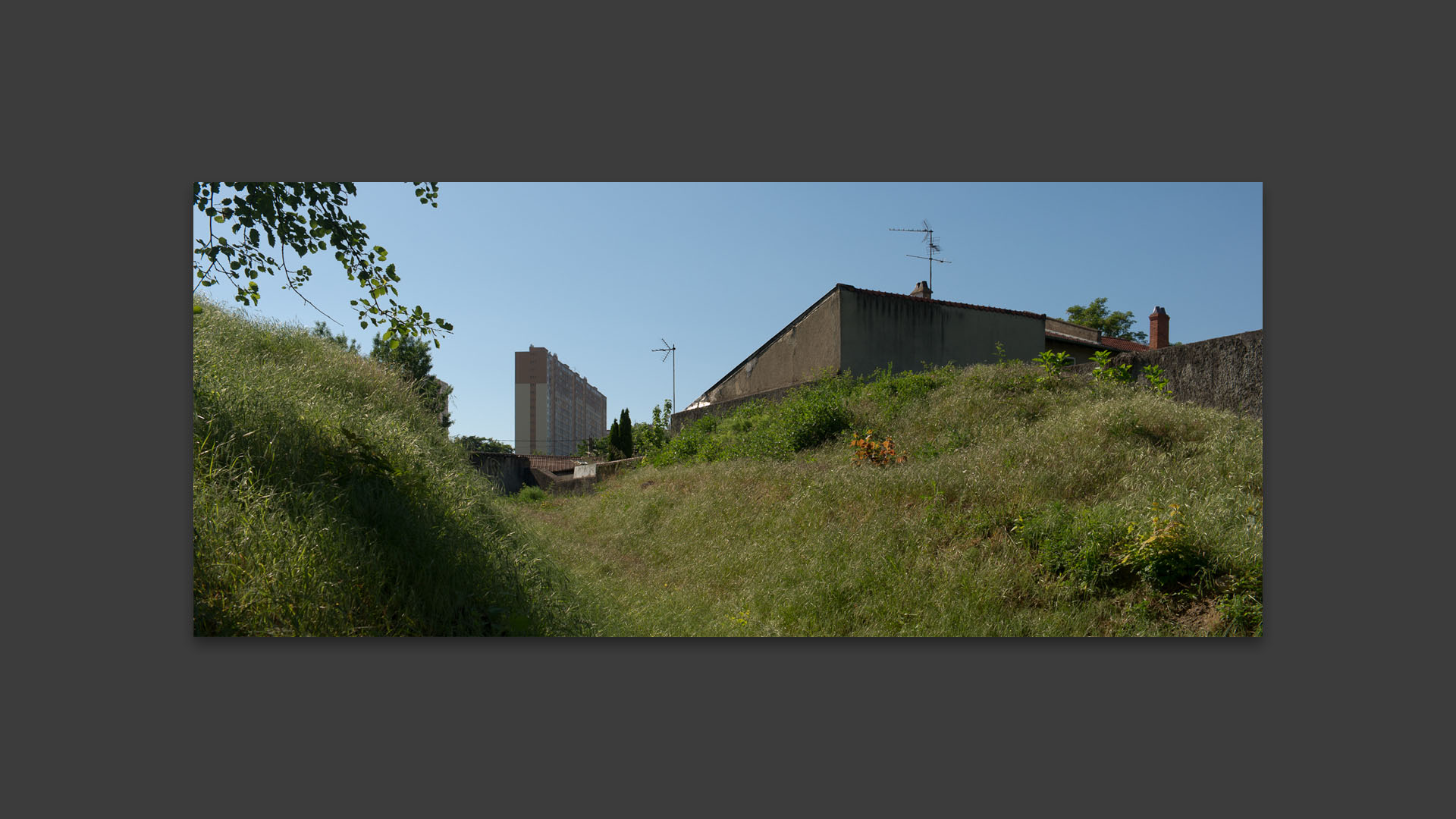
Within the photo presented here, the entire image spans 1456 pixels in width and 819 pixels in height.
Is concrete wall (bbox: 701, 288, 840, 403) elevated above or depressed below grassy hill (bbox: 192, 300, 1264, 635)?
above

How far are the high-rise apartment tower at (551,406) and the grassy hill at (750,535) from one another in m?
0.90

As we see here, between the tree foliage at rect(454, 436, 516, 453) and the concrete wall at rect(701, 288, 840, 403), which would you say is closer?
the tree foliage at rect(454, 436, 516, 453)

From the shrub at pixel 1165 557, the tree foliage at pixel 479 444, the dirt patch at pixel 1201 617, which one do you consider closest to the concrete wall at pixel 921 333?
the tree foliage at pixel 479 444

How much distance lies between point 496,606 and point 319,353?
5.12 meters

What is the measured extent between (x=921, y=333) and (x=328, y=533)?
11.9 meters

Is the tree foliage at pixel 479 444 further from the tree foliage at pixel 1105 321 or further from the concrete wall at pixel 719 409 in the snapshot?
the tree foliage at pixel 1105 321

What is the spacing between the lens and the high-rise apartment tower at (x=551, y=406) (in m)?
6.09

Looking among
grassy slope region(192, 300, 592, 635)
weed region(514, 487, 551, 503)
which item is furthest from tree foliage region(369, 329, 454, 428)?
weed region(514, 487, 551, 503)

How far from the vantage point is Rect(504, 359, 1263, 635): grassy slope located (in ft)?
12.3

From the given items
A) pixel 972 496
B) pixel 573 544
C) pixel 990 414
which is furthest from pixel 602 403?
pixel 972 496

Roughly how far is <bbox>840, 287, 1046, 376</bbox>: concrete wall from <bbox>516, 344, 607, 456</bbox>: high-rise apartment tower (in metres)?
5.12

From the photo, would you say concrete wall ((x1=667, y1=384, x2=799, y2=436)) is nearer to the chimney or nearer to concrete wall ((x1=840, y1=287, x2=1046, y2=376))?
concrete wall ((x1=840, y1=287, x2=1046, y2=376))

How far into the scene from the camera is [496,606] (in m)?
3.76

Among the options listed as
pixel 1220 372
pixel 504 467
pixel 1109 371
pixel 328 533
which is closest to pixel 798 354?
pixel 504 467
